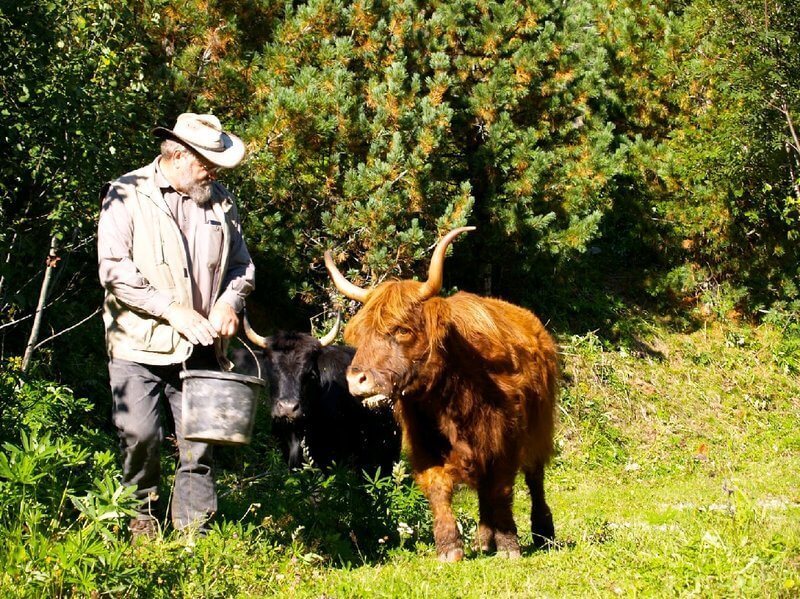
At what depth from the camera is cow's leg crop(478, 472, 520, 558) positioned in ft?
22.4

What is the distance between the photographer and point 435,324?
668 centimetres

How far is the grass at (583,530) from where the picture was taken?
475 cm

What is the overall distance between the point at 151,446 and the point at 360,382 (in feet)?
4.48

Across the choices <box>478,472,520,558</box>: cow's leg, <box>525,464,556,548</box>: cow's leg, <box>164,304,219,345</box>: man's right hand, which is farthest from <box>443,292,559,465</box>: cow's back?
<box>164,304,219,345</box>: man's right hand

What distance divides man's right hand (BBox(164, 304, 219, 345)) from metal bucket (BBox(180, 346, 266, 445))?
8.3 inches

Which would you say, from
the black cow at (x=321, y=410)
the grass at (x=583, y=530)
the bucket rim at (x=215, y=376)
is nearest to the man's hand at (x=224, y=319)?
the bucket rim at (x=215, y=376)

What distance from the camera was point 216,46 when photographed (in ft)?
37.2

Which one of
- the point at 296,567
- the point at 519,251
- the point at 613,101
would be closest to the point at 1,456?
the point at 296,567

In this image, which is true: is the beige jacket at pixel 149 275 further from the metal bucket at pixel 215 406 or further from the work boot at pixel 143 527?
the work boot at pixel 143 527

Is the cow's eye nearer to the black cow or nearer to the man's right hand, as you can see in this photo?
the man's right hand

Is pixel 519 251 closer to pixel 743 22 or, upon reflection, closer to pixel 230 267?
pixel 743 22

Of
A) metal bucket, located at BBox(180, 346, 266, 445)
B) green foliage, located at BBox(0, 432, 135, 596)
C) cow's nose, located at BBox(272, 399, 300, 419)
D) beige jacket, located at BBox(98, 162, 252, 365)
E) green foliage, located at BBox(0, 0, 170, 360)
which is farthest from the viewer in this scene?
cow's nose, located at BBox(272, 399, 300, 419)

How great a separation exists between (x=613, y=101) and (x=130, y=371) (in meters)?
12.4

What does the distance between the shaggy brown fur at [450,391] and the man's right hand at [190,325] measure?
1.19m
